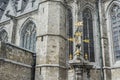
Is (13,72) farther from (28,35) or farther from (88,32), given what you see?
(28,35)

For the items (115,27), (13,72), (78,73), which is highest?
(115,27)

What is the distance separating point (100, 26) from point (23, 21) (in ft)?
23.5

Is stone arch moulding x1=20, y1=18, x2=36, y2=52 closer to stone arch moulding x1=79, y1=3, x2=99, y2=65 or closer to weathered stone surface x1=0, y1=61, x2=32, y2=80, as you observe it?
weathered stone surface x1=0, y1=61, x2=32, y2=80

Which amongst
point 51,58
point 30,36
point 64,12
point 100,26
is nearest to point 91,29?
point 100,26

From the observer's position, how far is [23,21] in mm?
17812

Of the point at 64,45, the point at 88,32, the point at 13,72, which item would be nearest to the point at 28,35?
the point at 64,45

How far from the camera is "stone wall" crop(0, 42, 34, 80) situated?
11.0 m

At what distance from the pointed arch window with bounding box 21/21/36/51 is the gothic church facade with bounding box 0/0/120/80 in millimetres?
2767

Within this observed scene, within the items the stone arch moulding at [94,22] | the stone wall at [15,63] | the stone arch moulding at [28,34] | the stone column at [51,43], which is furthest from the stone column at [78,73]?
the stone arch moulding at [28,34]

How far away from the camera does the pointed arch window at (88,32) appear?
44.3 ft

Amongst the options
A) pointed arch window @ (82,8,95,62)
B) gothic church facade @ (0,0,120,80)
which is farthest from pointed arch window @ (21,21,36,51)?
pointed arch window @ (82,8,95,62)

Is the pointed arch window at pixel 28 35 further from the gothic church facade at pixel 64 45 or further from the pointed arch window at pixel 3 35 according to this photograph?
the gothic church facade at pixel 64 45

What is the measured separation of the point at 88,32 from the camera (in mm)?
14000

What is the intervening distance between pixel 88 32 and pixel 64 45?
1895mm
